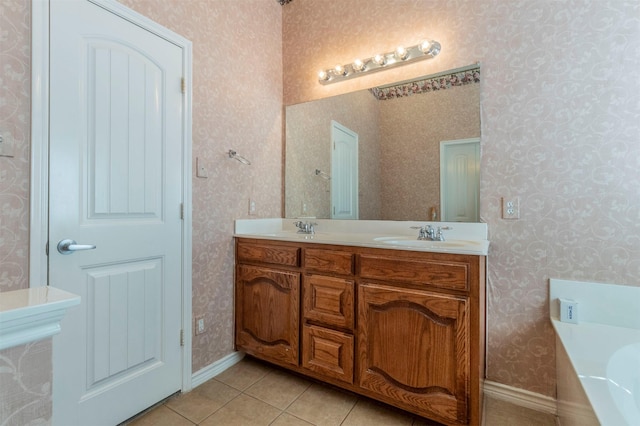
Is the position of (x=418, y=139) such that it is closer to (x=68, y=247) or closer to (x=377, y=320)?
(x=377, y=320)

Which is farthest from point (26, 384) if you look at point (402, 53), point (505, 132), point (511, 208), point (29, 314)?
point (402, 53)

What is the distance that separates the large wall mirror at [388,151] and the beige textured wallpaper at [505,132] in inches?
3.9

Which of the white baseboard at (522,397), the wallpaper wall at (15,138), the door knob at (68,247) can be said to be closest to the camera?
the wallpaper wall at (15,138)

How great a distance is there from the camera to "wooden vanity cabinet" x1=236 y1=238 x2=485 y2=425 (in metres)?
1.33

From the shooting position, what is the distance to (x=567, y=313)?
59.6 inches

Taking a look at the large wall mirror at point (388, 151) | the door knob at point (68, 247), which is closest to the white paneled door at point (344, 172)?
the large wall mirror at point (388, 151)

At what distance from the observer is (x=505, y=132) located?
170 centimetres

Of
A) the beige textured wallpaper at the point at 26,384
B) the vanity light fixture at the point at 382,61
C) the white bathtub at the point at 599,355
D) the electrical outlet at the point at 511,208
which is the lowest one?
the white bathtub at the point at 599,355

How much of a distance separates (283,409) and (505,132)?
196 centimetres

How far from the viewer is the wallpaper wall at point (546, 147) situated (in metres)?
1.45

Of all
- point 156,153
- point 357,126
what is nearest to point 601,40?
point 357,126

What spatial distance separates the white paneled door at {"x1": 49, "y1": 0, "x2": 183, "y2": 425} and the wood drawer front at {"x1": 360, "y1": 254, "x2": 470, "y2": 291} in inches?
43.4

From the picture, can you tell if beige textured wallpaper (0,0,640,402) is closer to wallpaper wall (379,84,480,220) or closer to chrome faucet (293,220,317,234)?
wallpaper wall (379,84,480,220)

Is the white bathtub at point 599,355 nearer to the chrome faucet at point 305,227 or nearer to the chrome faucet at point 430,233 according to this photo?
the chrome faucet at point 430,233
